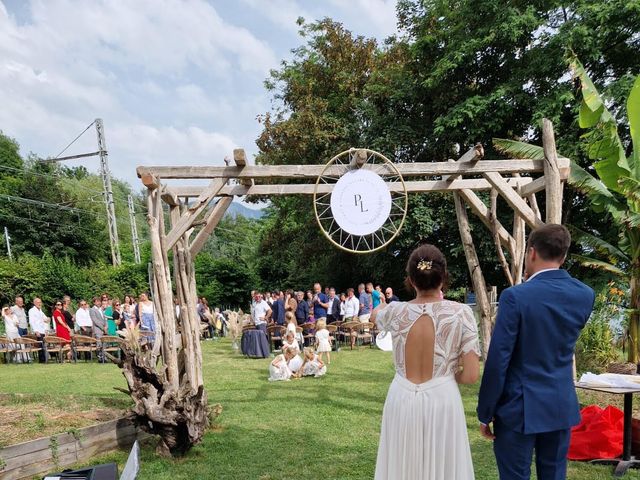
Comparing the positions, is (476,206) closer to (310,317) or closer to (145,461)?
(145,461)

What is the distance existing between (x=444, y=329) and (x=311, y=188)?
15.0ft

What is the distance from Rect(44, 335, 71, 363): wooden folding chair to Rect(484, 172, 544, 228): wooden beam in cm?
Result: 1306

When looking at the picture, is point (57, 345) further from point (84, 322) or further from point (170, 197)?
point (170, 197)

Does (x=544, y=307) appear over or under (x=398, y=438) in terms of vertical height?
→ over

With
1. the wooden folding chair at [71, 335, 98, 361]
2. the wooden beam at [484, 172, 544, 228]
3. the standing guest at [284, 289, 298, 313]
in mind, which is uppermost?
the wooden beam at [484, 172, 544, 228]

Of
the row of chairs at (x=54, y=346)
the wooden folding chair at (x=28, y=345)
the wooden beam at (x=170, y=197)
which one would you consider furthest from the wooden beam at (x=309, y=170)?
the wooden folding chair at (x=28, y=345)

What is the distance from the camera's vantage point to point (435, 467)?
9.41ft

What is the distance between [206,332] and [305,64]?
12.5m

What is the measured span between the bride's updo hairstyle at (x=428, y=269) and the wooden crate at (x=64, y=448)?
15.0 ft

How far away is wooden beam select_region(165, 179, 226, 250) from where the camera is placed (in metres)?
6.43

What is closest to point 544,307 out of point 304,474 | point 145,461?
point 304,474

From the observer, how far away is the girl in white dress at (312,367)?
10.6 meters

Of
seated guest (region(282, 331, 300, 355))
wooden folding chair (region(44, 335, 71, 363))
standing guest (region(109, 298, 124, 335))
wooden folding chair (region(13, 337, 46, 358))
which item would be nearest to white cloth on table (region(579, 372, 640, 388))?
seated guest (region(282, 331, 300, 355))

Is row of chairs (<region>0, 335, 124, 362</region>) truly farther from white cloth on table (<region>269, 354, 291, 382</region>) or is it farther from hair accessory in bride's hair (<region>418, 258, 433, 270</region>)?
hair accessory in bride's hair (<region>418, 258, 433, 270</region>)
